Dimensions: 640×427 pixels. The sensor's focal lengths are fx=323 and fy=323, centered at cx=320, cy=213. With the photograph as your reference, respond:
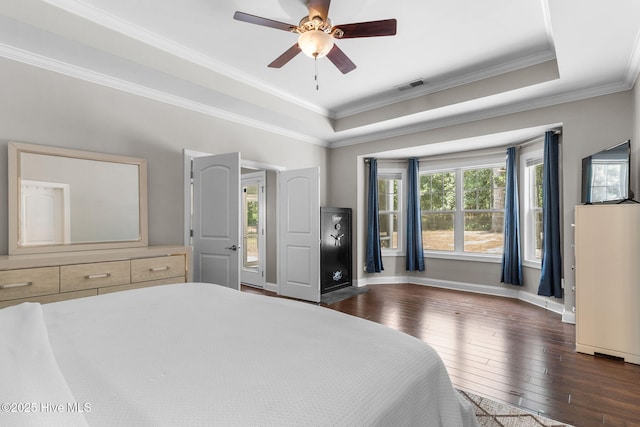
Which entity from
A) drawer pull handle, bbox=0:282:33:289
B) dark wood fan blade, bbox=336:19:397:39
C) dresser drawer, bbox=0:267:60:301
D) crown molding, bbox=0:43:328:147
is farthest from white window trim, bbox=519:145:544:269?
drawer pull handle, bbox=0:282:33:289

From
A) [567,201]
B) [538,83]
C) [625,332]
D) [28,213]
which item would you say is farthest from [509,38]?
[28,213]

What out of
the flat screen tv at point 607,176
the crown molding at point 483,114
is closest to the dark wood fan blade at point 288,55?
the crown molding at point 483,114

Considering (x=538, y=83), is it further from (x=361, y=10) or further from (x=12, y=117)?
(x=12, y=117)

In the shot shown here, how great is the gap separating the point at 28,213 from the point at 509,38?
14.4 ft

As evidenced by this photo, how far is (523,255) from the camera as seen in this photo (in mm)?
4645

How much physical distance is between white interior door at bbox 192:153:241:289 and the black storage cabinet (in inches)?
65.1

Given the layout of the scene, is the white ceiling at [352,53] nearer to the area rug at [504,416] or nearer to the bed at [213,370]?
the bed at [213,370]

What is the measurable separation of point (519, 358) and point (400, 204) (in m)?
3.48

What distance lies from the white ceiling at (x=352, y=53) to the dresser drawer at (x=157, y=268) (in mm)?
1697

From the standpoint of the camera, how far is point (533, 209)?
180 inches

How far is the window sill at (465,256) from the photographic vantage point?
4953 millimetres

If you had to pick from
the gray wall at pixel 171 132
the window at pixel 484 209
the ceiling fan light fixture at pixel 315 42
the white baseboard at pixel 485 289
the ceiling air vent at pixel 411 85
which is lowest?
the white baseboard at pixel 485 289

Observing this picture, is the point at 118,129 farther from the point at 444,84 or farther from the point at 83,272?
the point at 444,84

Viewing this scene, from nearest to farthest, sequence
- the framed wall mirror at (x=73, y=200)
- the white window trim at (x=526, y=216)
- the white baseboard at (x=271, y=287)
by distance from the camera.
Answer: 1. the framed wall mirror at (x=73, y=200)
2. the white window trim at (x=526, y=216)
3. the white baseboard at (x=271, y=287)
